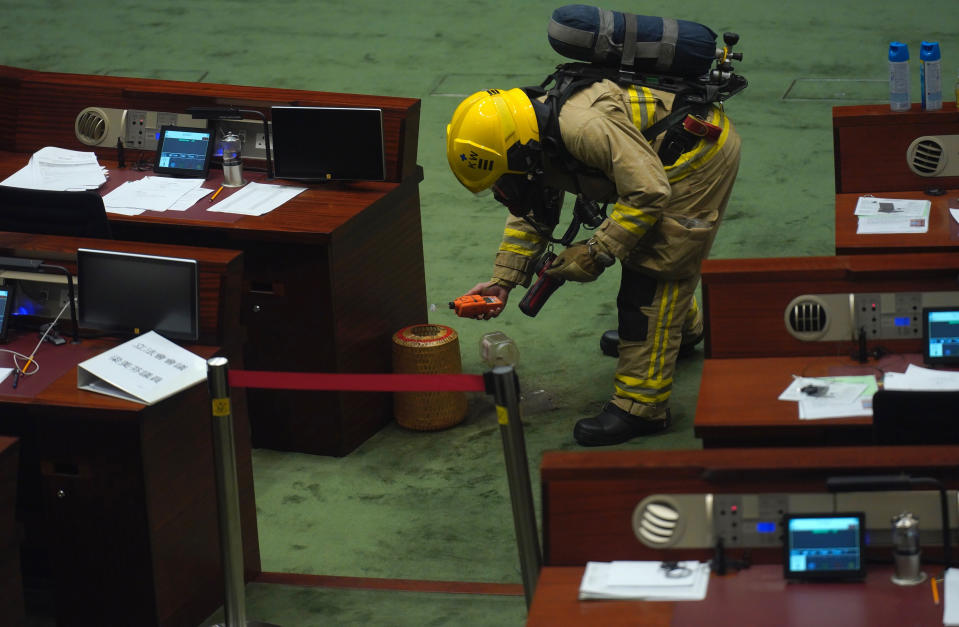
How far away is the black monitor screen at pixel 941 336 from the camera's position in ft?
14.2

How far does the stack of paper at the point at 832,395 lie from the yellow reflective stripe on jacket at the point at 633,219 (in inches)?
39.4

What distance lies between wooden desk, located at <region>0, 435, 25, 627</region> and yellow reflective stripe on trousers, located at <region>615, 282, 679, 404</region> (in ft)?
7.56

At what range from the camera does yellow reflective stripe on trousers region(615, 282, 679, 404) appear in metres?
5.52

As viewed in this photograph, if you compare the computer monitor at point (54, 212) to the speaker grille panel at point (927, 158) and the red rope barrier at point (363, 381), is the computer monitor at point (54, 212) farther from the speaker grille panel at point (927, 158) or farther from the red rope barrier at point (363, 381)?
the speaker grille panel at point (927, 158)

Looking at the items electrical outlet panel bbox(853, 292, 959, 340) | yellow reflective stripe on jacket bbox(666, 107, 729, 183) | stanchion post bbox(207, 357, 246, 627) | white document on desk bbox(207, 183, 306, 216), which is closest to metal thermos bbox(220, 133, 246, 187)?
white document on desk bbox(207, 183, 306, 216)

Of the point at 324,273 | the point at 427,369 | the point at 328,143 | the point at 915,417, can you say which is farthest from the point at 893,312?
the point at 328,143

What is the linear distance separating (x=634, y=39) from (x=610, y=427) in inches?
55.6

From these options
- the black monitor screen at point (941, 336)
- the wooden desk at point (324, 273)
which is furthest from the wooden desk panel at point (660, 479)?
the wooden desk at point (324, 273)

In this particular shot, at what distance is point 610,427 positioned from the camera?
18.3 ft

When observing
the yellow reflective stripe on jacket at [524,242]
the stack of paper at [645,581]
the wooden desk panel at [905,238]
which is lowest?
the stack of paper at [645,581]

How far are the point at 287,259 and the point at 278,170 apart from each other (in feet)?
1.99

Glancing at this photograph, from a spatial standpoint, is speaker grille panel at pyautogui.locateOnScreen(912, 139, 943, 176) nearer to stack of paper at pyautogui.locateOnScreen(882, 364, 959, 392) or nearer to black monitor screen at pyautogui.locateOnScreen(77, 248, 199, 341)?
stack of paper at pyautogui.locateOnScreen(882, 364, 959, 392)

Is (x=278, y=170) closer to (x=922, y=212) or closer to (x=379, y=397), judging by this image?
(x=379, y=397)

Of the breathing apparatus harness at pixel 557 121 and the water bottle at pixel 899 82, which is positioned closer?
the breathing apparatus harness at pixel 557 121
